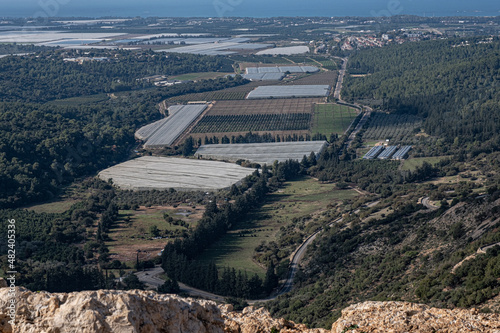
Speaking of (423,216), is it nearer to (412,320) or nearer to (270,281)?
(270,281)

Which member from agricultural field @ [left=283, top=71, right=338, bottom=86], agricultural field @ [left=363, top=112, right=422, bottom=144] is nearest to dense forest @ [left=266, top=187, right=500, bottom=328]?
agricultural field @ [left=363, top=112, right=422, bottom=144]

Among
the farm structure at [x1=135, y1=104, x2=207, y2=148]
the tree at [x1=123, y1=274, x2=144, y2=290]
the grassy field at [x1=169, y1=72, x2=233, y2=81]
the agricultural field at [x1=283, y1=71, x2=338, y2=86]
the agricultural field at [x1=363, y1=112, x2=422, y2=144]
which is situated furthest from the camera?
the grassy field at [x1=169, y1=72, x2=233, y2=81]

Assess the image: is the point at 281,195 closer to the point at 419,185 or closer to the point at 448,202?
the point at 419,185

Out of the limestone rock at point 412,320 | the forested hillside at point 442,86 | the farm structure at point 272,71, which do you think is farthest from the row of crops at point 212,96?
the limestone rock at point 412,320

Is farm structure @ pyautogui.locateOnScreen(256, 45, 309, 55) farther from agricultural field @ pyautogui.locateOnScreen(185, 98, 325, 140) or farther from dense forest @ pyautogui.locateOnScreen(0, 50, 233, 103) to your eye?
agricultural field @ pyautogui.locateOnScreen(185, 98, 325, 140)

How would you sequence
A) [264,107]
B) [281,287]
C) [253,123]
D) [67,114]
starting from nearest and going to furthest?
[281,287] → [253,123] → [67,114] → [264,107]

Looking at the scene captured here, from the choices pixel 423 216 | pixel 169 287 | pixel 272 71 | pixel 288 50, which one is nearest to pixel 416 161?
pixel 423 216

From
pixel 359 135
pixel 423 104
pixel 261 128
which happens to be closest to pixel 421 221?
pixel 359 135
